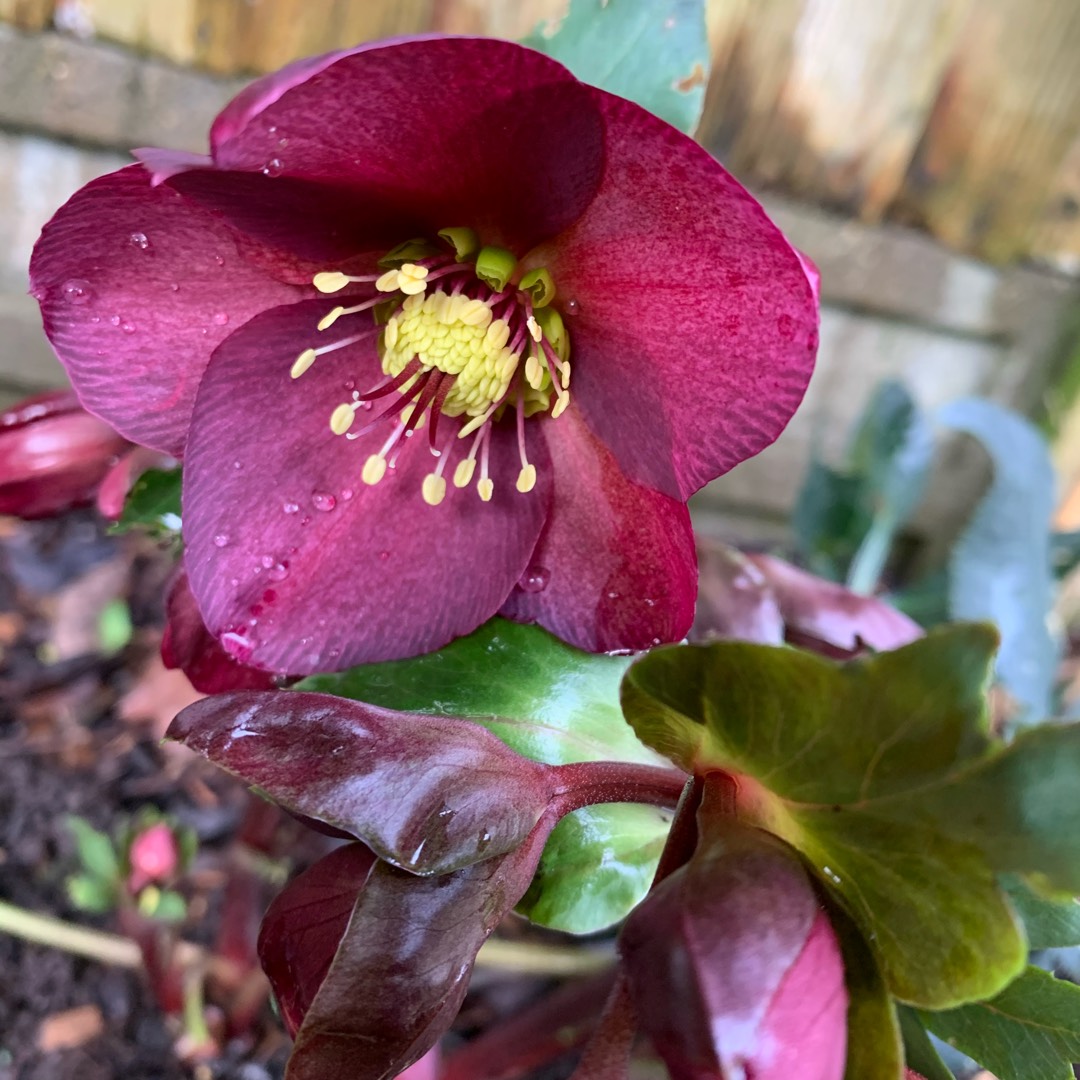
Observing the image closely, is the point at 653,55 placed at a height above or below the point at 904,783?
above

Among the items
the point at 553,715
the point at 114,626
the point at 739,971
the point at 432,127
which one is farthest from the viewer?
the point at 114,626

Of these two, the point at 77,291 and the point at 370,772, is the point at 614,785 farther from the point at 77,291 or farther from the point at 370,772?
the point at 77,291

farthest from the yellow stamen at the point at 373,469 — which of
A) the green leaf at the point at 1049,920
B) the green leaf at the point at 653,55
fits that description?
the green leaf at the point at 1049,920

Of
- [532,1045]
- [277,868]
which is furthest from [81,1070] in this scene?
[532,1045]

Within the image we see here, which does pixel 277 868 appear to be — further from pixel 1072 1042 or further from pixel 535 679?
pixel 1072 1042

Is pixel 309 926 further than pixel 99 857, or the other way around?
pixel 99 857

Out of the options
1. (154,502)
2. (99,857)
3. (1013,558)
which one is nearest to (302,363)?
(154,502)

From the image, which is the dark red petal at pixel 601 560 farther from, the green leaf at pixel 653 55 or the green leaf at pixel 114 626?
the green leaf at pixel 114 626
